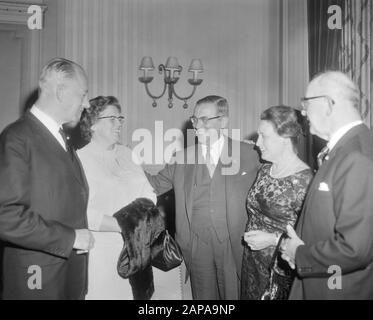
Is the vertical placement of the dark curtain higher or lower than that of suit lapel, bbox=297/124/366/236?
higher

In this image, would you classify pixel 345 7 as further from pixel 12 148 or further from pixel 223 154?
pixel 12 148

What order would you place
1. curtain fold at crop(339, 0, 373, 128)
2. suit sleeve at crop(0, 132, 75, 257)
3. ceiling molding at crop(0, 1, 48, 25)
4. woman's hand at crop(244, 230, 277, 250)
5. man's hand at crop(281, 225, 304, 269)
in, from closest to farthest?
suit sleeve at crop(0, 132, 75, 257) < man's hand at crop(281, 225, 304, 269) < woman's hand at crop(244, 230, 277, 250) < curtain fold at crop(339, 0, 373, 128) < ceiling molding at crop(0, 1, 48, 25)

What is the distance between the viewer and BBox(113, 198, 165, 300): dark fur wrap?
7.32 ft

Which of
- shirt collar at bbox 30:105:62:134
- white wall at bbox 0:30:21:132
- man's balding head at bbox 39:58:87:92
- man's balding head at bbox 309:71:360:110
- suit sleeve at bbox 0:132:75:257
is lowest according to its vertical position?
suit sleeve at bbox 0:132:75:257

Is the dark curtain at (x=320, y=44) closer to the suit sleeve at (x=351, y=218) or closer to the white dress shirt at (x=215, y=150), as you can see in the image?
the white dress shirt at (x=215, y=150)

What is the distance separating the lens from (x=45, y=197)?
5.46ft

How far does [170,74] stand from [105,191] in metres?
3.10

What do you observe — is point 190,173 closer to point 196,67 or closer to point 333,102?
point 333,102

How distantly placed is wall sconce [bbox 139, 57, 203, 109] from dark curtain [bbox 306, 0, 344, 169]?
1432 millimetres

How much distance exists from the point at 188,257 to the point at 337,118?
1442 millimetres

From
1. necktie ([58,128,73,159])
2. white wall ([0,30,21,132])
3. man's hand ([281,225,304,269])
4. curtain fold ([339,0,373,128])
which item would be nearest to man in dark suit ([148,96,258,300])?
man's hand ([281,225,304,269])

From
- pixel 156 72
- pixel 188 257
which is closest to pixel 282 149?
pixel 188 257

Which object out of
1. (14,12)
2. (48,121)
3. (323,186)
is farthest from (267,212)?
(14,12)

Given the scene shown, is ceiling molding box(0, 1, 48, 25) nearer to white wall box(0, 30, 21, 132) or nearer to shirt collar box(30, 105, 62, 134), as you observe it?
white wall box(0, 30, 21, 132)
